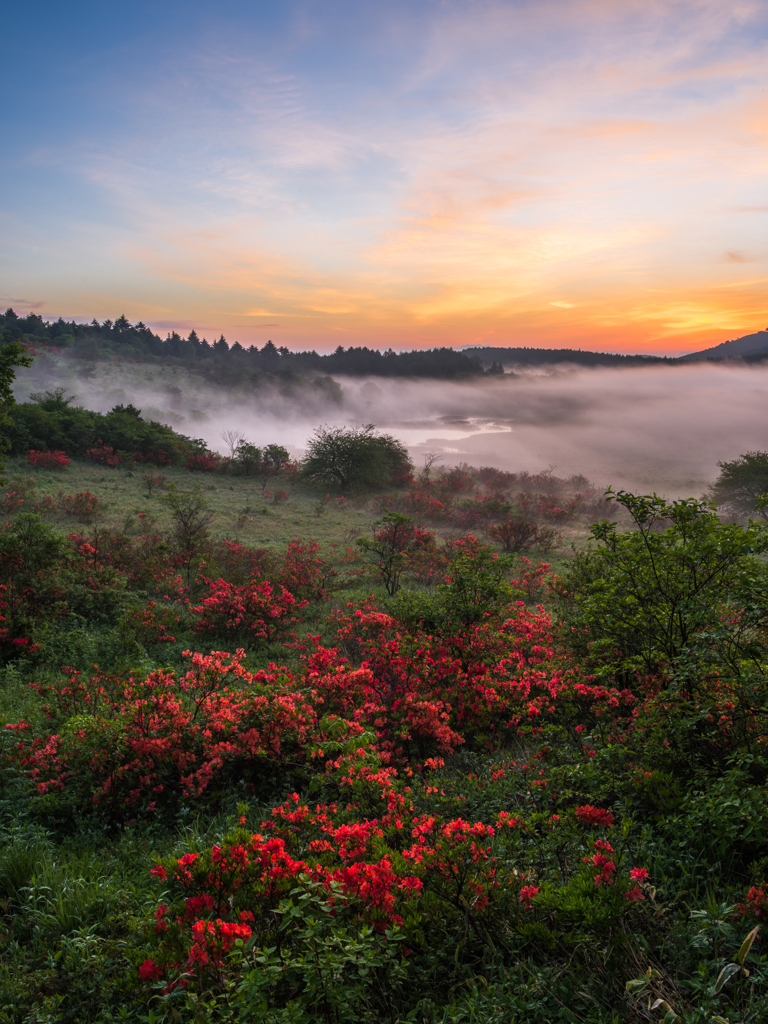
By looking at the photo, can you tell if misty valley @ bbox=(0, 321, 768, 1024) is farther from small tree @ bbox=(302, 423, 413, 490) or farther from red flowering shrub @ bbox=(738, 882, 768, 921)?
small tree @ bbox=(302, 423, 413, 490)

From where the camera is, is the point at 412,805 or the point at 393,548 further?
the point at 393,548

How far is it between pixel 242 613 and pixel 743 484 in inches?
1326

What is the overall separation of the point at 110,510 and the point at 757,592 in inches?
850

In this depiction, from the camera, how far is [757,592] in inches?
152

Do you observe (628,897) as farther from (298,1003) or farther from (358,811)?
(358,811)

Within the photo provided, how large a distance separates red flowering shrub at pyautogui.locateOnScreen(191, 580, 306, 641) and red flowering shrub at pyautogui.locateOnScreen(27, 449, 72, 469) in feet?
65.5

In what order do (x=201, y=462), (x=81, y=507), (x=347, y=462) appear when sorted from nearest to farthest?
(x=81, y=507), (x=201, y=462), (x=347, y=462)

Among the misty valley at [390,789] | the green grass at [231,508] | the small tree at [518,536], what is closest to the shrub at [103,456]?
the green grass at [231,508]

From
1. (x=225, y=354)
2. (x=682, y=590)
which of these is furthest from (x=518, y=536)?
(x=225, y=354)

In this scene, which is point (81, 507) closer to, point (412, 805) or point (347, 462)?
point (347, 462)

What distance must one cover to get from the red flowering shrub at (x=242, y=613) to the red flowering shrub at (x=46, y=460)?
19.9 metres

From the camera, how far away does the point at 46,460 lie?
25.9m

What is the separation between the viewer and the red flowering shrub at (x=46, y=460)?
84.4 feet

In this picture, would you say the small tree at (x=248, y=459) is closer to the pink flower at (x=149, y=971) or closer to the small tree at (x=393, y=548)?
the small tree at (x=393, y=548)
